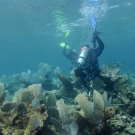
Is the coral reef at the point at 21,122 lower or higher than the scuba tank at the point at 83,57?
lower

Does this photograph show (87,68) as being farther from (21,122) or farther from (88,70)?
(21,122)

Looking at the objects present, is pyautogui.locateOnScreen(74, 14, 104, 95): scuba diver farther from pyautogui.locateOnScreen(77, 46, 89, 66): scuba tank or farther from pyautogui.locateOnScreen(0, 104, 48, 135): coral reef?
pyautogui.locateOnScreen(0, 104, 48, 135): coral reef

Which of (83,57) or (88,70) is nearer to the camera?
(88,70)

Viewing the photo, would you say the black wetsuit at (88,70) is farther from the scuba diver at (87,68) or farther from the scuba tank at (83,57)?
the scuba tank at (83,57)

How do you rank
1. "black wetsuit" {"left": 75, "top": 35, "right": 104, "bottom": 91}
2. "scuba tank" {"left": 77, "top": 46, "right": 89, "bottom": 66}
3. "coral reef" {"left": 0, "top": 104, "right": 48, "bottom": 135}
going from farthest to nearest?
"scuba tank" {"left": 77, "top": 46, "right": 89, "bottom": 66}
"black wetsuit" {"left": 75, "top": 35, "right": 104, "bottom": 91}
"coral reef" {"left": 0, "top": 104, "right": 48, "bottom": 135}

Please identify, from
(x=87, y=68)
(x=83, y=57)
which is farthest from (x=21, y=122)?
(x=83, y=57)

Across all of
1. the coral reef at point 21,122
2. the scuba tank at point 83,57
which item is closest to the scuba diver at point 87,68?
the scuba tank at point 83,57

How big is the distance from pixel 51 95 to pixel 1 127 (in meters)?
1.92

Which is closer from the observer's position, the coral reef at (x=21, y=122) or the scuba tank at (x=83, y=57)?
the coral reef at (x=21, y=122)

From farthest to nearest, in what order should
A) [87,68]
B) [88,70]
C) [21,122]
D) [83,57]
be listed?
[83,57] < [88,70] < [87,68] < [21,122]

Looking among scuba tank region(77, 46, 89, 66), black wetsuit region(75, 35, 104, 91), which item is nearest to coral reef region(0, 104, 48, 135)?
black wetsuit region(75, 35, 104, 91)

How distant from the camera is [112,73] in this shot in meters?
9.27

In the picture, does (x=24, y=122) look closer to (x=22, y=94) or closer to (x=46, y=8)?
(x=22, y=94)

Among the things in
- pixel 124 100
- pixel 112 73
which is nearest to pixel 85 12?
pixel 112 73
